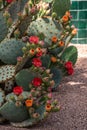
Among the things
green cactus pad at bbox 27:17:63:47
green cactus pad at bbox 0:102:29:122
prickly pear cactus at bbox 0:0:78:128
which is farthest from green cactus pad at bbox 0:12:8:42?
green cactus pad at bbox 0:102:29:122

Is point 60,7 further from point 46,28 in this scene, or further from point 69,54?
point 46,28

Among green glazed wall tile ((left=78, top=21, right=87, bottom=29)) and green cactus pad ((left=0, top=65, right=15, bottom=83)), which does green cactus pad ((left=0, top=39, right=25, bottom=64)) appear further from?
green glazed wall tile ((left=78, top=21, right=87, bottom=29))

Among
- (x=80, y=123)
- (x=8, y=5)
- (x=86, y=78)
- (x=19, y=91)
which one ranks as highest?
(x=8, y=5)

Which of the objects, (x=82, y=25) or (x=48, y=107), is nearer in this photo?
(x=48, y=107)

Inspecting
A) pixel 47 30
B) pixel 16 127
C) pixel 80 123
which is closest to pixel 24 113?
pixel 16 127

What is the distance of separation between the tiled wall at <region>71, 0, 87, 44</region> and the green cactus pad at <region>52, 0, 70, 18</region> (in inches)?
142

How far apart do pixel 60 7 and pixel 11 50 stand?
1635 millimetres

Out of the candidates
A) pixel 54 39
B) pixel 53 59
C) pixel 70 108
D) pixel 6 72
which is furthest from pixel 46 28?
pixel 70 108

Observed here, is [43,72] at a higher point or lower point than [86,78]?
higher

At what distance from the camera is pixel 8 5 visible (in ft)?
19.3

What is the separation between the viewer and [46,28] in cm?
610

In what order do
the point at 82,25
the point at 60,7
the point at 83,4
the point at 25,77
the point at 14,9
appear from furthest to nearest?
1. the point at 82,25
2. the point at 83,4
3. the point at 60,7
4. the point at 14,9
5. the point at 25,77

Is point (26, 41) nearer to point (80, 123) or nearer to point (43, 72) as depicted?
point (43, 72)

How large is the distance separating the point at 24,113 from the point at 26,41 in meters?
0.71
